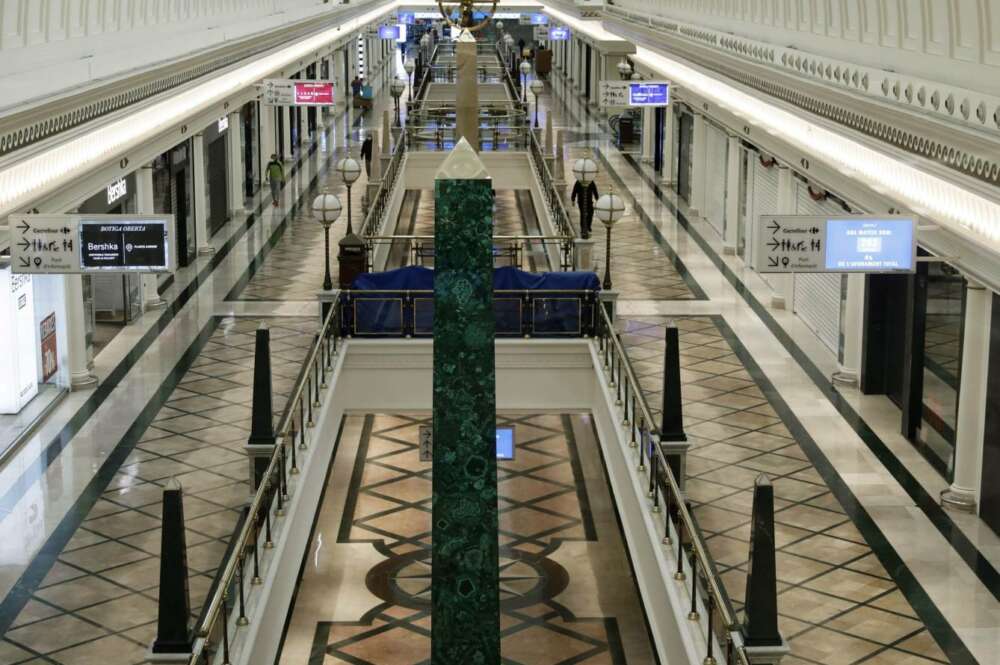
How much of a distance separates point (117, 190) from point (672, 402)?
10.7 m

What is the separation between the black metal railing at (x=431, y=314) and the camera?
1667 centimetres

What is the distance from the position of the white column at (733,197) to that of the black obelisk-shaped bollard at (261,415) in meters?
14.9

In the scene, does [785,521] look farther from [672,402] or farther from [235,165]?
[235,165]

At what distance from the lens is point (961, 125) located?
398 inches

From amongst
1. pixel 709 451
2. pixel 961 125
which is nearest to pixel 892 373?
Result: pixel 709 451

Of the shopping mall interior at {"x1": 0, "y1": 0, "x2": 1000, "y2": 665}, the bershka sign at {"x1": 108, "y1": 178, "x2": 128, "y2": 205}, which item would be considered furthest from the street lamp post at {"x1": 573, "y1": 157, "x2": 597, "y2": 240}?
the bershka sign at {"x1": 108, "y1": 178, "x2": 128, "y2": 205}

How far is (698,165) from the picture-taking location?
3009 centimetres

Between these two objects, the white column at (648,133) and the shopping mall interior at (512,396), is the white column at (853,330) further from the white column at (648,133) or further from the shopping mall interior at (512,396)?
the white column at (648,133)

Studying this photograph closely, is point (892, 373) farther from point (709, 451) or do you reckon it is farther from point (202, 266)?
point (202, 266)

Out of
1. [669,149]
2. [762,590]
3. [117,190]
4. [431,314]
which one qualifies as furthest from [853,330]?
[669,149]

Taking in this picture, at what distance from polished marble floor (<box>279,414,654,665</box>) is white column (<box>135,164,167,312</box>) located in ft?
13.5

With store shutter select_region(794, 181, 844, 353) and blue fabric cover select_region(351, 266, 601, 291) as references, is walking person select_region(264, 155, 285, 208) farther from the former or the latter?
blue fabric cover select_region(351, 266, 601, 291)

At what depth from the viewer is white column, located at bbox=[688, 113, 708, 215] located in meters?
29.9

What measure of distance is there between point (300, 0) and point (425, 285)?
2398 centimetres
